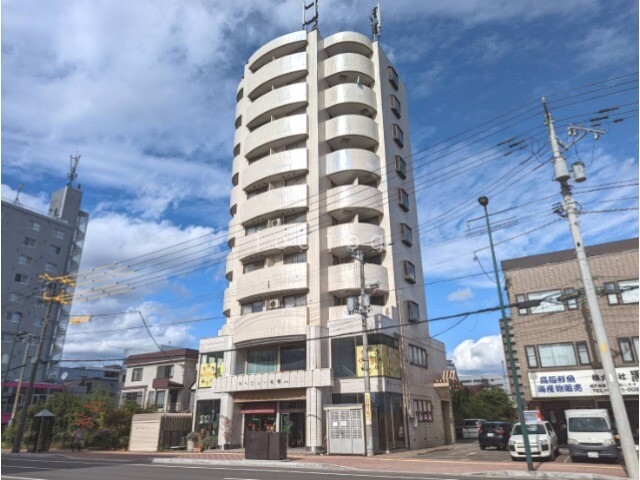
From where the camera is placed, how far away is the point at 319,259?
35.0 metres

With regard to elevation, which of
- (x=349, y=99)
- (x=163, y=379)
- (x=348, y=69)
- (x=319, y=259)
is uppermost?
(x=348, y=69)

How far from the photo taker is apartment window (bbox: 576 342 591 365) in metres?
27.9

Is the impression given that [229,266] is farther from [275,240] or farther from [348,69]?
[348,69]

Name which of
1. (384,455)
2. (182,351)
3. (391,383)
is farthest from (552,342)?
(182,351)

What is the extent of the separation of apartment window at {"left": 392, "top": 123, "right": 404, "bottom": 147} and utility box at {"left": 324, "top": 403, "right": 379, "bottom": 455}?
81.9 feet

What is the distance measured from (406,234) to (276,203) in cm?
1123

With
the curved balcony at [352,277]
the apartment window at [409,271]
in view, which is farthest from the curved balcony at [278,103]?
the apartment window at [409,271]

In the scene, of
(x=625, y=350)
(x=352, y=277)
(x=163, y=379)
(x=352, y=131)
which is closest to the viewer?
(x=625, y=350)

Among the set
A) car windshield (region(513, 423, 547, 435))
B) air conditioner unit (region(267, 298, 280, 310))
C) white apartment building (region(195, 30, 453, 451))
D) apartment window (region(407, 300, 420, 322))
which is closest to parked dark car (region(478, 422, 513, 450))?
white apartment building (region(195, 30, 453, 451))

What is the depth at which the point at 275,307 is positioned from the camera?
34.9 meters

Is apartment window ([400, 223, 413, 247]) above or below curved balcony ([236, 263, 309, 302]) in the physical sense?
above

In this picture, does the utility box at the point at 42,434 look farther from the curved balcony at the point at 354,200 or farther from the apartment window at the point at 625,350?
the apartment window at the point at 625,350

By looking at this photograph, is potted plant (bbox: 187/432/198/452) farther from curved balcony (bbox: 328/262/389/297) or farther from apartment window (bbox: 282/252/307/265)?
apartment window (bbox: 282/252/307/265)

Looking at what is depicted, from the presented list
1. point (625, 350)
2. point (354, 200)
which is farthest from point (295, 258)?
point (625, 350)
